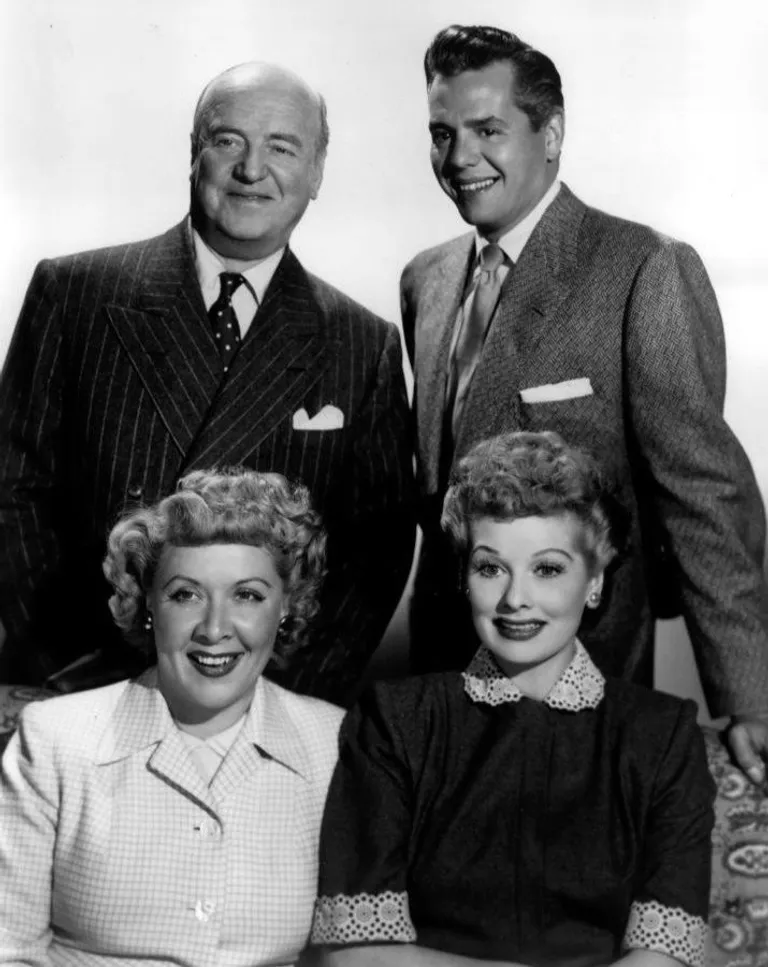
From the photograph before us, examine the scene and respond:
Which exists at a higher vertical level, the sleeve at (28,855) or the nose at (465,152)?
the nose at (465,152)

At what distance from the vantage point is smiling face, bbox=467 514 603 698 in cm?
216

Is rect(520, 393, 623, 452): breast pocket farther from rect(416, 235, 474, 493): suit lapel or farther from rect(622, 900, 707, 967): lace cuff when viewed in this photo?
rect(622, 900, 707, 967): lace cuff

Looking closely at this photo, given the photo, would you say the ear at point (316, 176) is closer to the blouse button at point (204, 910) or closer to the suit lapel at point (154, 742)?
the suit lapel at point (154, 742)

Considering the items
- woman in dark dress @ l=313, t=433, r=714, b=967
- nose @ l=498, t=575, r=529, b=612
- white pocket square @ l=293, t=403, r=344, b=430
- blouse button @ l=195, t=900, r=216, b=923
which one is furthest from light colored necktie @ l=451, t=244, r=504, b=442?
blouse button @ l=195, t=900, r=216, b=923

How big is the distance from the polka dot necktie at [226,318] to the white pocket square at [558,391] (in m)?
0.60

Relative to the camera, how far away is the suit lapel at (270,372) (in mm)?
2641

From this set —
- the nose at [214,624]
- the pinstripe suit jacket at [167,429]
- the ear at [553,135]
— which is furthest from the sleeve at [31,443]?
the ear at [553,135]

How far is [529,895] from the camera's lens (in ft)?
6.94

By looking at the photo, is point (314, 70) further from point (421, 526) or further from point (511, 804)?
point (511, 804)

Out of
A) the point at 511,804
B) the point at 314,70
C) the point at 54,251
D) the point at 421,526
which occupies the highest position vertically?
the point at 314,70

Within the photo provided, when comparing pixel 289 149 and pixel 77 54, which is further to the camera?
pixel 77 54

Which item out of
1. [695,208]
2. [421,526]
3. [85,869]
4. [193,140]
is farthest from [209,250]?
[85,869]

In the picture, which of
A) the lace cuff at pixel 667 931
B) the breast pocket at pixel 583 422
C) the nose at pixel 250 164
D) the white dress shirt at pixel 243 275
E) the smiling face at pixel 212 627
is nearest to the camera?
the lace cuff at pixel 667 931

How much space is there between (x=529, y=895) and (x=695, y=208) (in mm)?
1465
